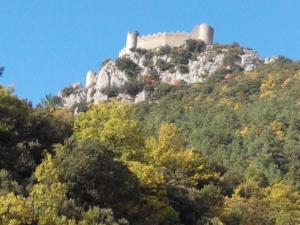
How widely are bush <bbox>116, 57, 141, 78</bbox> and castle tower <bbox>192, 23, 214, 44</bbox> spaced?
13.0 meters

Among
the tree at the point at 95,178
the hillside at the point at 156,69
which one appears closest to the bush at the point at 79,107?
the hillside at the point at 156,69

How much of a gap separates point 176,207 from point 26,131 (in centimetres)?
836

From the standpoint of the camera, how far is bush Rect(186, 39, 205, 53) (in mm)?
110188

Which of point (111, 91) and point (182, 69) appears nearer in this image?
point (111, 91)

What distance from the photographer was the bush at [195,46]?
11019 centimetres

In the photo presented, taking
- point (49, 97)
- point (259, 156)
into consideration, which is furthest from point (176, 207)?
point (49, 97)

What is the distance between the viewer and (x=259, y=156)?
205 feet

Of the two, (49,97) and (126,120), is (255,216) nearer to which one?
(126,120)

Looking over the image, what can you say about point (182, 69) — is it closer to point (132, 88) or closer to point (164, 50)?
point (164, 50)

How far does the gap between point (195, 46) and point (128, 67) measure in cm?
1117

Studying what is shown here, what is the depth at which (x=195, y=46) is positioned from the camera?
110750 millimetres

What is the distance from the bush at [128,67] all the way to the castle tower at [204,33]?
42.6 feet

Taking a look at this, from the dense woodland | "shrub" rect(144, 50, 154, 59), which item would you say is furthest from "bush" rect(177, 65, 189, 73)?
the dense woodland

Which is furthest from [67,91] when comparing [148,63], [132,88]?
[132,88]
